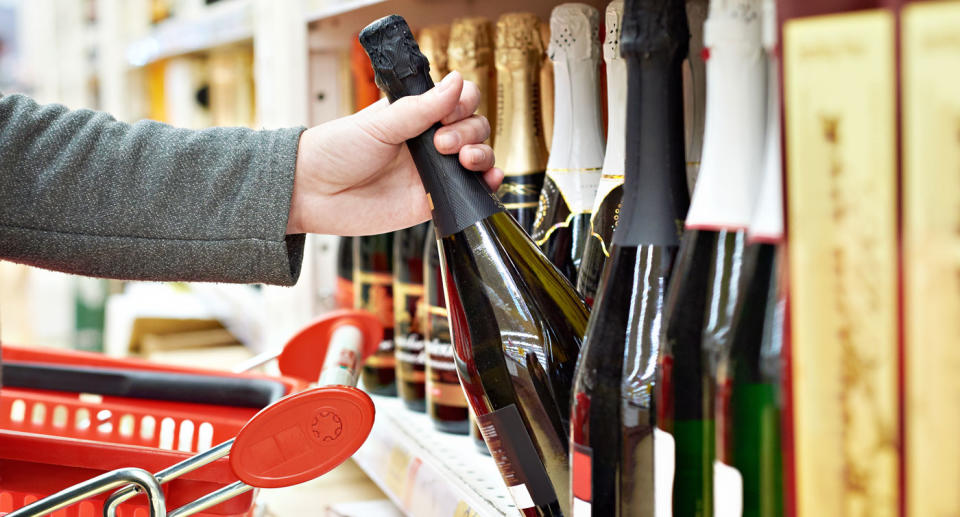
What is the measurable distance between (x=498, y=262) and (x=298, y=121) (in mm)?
648

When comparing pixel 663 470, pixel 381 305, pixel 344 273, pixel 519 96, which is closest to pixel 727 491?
pixel 663 470

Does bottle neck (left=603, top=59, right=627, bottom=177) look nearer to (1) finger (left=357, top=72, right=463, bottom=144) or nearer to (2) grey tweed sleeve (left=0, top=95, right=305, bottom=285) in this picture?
(1) finger (left=357, top=72, right=463, bottom=144)

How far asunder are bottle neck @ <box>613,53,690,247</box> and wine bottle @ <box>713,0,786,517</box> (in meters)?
0.06

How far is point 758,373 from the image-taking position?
0.34 metres

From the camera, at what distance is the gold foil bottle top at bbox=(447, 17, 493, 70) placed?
81cm

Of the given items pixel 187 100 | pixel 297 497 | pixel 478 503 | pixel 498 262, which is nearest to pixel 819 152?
Result: pixel 498 262

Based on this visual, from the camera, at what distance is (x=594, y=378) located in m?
0.45

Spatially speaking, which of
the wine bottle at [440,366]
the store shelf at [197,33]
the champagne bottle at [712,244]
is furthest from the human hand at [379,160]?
the store shelf at [197,33]

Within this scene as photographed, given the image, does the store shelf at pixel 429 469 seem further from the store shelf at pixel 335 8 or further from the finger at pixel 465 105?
the store shelf at pixel 335 8

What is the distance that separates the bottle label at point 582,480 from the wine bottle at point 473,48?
0.46m

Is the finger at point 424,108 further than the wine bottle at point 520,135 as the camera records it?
No

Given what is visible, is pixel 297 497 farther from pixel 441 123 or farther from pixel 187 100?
pixel 187 100

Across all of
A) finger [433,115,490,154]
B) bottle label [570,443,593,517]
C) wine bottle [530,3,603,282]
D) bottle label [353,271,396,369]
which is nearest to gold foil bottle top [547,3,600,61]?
wine bottle [530,3,603,282]

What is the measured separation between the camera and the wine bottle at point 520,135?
0.76m
